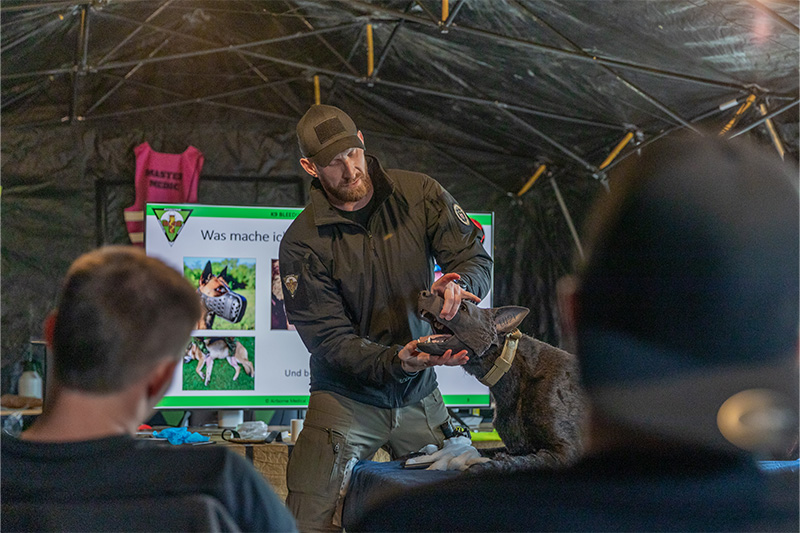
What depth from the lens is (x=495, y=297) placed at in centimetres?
614

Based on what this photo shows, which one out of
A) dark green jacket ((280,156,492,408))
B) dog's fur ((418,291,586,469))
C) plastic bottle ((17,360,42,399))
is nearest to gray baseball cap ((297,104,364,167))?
dark green jacket ((280,156,492,408))

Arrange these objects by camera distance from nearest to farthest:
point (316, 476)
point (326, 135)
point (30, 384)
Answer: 1. point (316, 476)
2. point (326, 135)
3. point (30, 384)

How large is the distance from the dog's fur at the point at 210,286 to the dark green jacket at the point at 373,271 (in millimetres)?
1918

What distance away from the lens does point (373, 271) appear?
2.79 metres

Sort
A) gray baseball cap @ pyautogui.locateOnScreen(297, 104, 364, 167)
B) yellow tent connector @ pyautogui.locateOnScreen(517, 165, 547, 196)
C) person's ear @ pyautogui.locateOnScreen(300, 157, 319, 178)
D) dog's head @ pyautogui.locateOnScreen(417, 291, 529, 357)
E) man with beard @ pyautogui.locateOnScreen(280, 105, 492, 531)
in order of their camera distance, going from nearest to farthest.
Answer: dog's head @ pyautogui.locateOnScreen(417, 291, 529, 357) → man with beard @ pyautogui.locateOnScreen(280, 105, 492, 531) → gray baseball cap @ pyautogui.locateOnScreen(297, 104, 364, 167) → person's ear @ pyautogui.locateOnScreen(300, 157, 319, 178) → yellow tent connector @ pyautogui.locateOnScreen(517, 165, 547, 196)

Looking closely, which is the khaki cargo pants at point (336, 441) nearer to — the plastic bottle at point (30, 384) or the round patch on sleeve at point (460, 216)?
the round patch on sleeve at point (460, 216)

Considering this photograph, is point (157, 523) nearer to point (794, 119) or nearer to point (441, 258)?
point (441, 258)

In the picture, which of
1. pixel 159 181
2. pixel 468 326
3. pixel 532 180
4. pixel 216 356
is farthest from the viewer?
pixel 532 180

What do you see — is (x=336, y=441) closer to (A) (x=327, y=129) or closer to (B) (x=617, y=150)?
(A) (x=327, y=129)

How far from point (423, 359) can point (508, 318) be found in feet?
0.99

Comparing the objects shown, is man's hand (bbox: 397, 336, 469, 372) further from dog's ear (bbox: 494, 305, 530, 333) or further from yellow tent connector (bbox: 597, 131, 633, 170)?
yellow tent connector (bbox: 597, 131, 633, 170)

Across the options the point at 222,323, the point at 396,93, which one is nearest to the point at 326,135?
the point at 222,323

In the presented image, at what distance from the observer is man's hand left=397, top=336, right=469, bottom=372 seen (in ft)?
7.15

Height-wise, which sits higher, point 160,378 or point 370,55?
point 370,55
